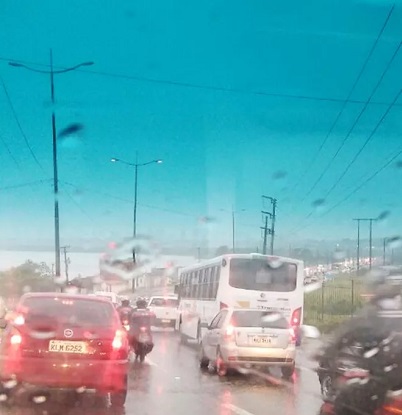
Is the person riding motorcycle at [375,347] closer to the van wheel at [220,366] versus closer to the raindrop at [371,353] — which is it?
the raindrop at [371,353]

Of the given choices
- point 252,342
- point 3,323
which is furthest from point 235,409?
point 252,342

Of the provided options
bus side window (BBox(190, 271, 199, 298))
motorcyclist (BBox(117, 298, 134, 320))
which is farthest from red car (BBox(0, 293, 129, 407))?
bus side window (BBox(190, 271, 199, 298))

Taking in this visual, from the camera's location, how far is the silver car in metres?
15.0

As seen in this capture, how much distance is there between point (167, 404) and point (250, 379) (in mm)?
4190

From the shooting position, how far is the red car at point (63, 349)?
9.70m

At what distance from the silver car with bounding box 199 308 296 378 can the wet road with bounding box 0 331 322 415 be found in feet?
0.98

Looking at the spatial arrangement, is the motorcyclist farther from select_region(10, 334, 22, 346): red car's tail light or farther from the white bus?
select_region(10, 334, 22, 346): red car's tail light

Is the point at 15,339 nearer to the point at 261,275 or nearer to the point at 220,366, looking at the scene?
the point at 220,366

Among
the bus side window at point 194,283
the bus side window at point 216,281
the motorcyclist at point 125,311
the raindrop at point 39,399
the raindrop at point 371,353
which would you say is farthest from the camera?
the bus side window at point 194,283

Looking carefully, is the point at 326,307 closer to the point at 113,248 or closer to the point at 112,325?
the point at 113,248

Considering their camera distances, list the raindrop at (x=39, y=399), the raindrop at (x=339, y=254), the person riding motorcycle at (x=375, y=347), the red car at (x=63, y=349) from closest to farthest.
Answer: the person riding motorcycle at (x=375, y=347) < the red car at (x=63, y=349) < the raindrop at (x=39, y=399) < the raindrop at (x=339, y=254)

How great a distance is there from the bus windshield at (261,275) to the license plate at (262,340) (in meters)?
7.38

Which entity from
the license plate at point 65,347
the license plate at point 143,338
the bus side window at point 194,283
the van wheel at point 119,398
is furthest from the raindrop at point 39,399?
the bus side window at point 194,283

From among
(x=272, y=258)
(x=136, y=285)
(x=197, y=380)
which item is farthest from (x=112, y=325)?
(x=136, y=285)
